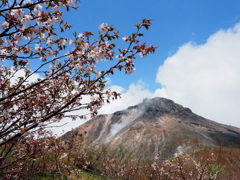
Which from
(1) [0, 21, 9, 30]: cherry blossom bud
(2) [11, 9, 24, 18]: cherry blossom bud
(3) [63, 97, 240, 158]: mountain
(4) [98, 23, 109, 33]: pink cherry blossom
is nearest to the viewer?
(2) [11, 9, 24, 18]: cherry blossom bud

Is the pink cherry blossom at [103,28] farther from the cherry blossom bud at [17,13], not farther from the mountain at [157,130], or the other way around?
the mountain at [157,130]

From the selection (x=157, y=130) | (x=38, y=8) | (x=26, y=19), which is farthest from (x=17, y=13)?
(x=157, y=130)

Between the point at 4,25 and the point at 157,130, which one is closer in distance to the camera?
the point at 4,25

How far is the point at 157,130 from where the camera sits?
281 ft

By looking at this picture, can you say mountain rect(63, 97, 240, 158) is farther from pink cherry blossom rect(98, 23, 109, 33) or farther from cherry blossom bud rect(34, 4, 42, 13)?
cherry blossom bud rect(34, 4, 42, 13)

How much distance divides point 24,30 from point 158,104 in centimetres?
12285

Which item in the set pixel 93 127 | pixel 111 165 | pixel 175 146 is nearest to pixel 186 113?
pixel 175 146

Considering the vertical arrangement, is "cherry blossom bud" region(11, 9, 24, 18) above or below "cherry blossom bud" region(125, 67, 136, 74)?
above

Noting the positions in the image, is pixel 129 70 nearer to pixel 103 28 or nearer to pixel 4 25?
pixel 103 28

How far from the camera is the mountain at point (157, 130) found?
218 feet

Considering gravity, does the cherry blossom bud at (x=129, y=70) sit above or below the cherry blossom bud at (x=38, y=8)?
below

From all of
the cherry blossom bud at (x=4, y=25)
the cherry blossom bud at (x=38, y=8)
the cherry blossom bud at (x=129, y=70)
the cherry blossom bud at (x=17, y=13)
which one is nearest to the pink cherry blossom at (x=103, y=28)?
the cherry blossom bud at (x=129, y=70)

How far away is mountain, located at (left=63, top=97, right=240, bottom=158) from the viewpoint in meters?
66.6

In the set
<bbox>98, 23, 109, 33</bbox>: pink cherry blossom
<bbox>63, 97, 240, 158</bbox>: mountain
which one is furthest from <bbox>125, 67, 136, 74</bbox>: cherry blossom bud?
<bbox>63, 97, 240, 158</bbox>: mountain
